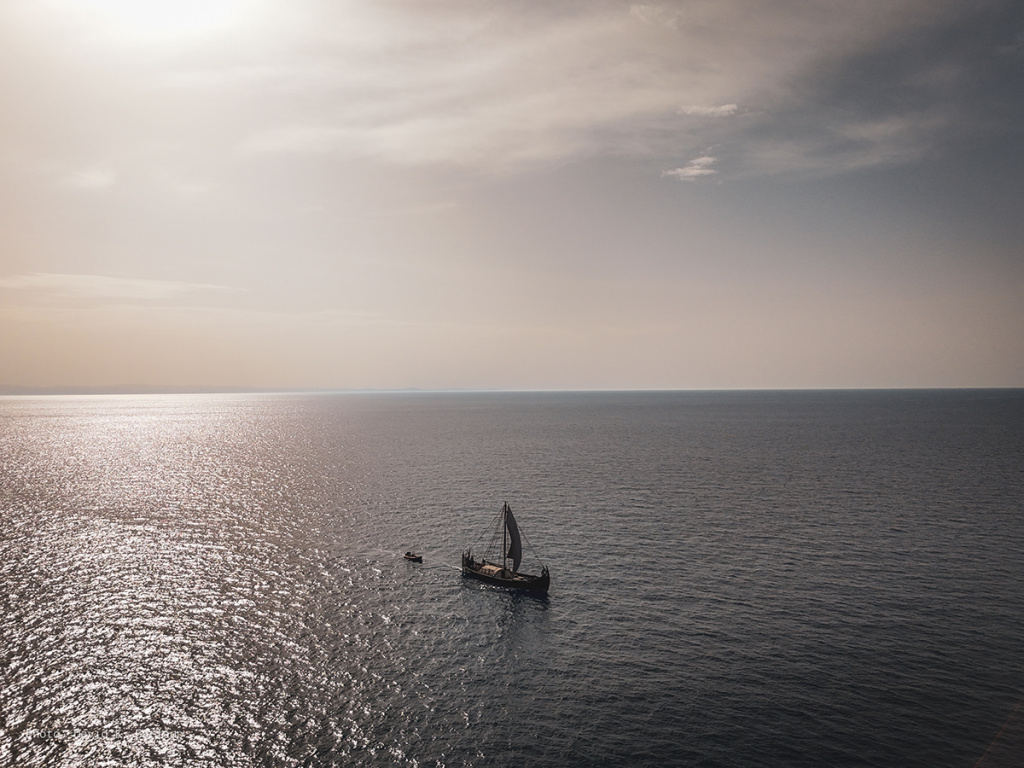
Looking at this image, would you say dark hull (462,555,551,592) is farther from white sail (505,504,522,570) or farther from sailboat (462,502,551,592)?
white sail (505,504,522,570)

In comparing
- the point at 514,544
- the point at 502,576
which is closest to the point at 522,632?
the point at 502,576

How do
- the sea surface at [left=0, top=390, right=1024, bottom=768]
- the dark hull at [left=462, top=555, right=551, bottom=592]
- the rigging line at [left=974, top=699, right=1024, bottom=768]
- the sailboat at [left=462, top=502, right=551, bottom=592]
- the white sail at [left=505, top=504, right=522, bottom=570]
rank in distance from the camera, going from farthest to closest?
the white sail at [left=505, top=504, right=522, bottom=570] < the sailboat at [left=462, top=502, right=551, bottom=592] < the dark hull at [left=462, top=555, right=551, bottom=592] < the sea surface at [left=0, top=390, right=1024, bottom=768] < the rigging line at [left=974, top=699, right=1024, bottom=768]

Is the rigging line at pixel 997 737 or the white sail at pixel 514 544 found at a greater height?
the white sail at pixel 514 544

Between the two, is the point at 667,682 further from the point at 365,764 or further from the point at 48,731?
the point at 48,731

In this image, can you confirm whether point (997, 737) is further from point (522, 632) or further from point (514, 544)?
point (514, 544)

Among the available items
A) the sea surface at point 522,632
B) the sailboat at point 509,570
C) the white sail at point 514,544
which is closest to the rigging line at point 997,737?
the sea surface at point 522,632

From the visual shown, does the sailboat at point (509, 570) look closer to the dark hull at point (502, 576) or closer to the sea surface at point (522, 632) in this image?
the dark hull at point (502, 576)

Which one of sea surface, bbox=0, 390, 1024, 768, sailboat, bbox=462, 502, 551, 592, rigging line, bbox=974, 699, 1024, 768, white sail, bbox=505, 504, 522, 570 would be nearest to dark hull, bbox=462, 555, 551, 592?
sailboat, bbox=462, 502, 551, 592
